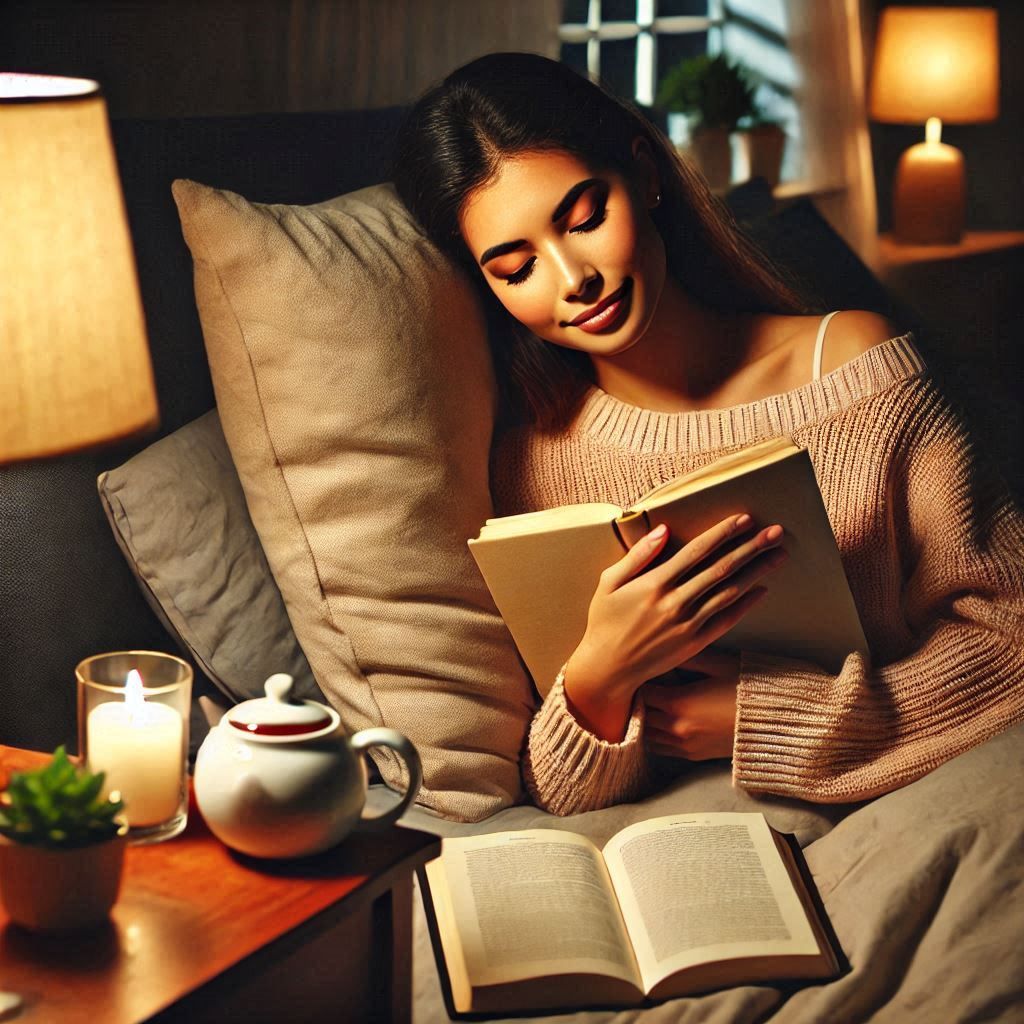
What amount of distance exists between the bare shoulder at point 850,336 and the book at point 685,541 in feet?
0.57

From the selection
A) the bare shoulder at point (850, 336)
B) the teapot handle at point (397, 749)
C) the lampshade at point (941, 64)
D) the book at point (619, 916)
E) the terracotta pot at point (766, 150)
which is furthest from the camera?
the terracotta pot at point (766, 150)

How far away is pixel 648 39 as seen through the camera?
92.8 inches

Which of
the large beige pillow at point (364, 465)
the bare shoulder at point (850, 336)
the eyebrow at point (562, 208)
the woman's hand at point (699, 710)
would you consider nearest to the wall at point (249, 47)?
the large beige pillow at point (364, 465)

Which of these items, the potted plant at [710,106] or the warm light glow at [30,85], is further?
the potted plant at [710,106]

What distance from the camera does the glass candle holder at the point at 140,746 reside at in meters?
0.82

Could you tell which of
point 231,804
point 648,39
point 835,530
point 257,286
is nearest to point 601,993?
point 231,804

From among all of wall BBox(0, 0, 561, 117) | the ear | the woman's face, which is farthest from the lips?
wall BBox(0, 0, 561, 117)

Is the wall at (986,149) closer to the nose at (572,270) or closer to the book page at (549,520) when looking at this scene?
the nose at (572,270)

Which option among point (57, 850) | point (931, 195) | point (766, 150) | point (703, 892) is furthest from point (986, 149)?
point (57, 850)

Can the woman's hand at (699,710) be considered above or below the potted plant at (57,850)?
below

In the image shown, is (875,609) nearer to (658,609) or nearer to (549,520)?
(658,609)

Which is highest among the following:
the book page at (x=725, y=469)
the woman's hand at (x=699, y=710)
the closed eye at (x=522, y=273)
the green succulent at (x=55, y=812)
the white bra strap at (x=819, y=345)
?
the closed eye at (x=522, y=273)

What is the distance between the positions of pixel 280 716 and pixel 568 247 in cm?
60

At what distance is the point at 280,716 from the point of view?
796 mm
